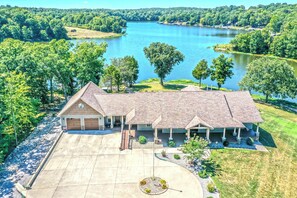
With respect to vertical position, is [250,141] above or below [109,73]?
below

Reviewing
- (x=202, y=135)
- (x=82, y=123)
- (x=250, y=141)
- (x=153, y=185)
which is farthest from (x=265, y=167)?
(x=82, y=123)

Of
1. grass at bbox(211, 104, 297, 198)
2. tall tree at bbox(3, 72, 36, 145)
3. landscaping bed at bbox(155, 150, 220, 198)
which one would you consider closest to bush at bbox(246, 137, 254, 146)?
grass at bbox(211, 104, 297, 198)

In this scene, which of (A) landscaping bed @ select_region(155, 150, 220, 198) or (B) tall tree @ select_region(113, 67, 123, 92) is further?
(B) tall tree @ select_region(113, 67, 123, 92)

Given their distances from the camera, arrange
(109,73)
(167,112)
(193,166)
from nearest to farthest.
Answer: (193,166) → (167,112) → (109,73)

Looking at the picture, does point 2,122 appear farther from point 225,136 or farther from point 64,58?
point 225,136

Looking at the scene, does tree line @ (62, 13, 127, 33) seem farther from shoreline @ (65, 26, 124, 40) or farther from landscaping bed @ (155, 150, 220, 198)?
landscaping bed @ (155, 150, 220, 198)

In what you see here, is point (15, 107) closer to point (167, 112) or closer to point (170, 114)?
point (167, 112)

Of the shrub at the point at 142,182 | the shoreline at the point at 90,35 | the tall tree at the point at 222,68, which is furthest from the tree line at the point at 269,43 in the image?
the shrub at the point at 142,182
